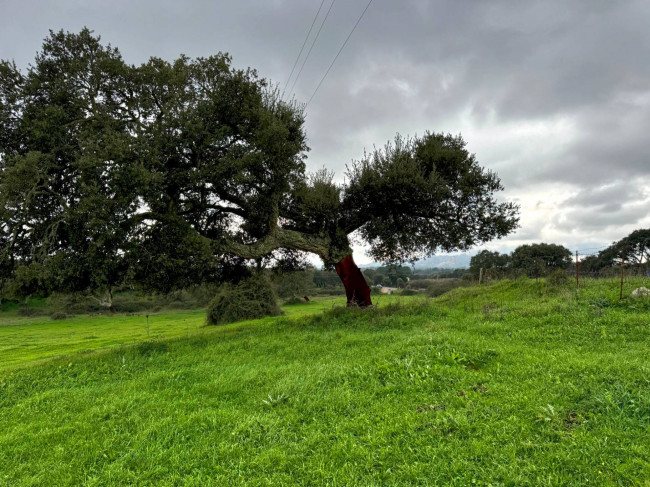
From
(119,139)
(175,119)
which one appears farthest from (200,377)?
(175,119)

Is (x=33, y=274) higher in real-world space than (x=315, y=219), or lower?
lower

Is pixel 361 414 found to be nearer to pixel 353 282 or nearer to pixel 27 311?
pixel 353 282

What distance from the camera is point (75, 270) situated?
1153 centimetres

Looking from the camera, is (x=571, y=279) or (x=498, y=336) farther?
(x=571, y=279)

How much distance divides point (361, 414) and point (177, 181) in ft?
37.0

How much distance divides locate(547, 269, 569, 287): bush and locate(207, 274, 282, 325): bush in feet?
94.1

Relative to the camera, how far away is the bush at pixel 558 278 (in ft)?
53.5

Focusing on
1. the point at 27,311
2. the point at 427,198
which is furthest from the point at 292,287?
the point at 427,198

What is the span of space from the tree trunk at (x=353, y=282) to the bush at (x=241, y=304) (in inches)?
806

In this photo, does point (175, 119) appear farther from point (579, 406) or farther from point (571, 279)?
point (571, 279)

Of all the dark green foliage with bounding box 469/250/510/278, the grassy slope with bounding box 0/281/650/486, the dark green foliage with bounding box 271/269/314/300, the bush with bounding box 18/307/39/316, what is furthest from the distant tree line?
the bush with bounding box 18/307/39/316

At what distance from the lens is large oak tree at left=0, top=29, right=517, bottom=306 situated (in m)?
11.4

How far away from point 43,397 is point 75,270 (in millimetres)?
5035

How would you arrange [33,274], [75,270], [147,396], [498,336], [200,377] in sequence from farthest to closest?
[75,270], [33,274], [498,336], [200,377], [147,396]
